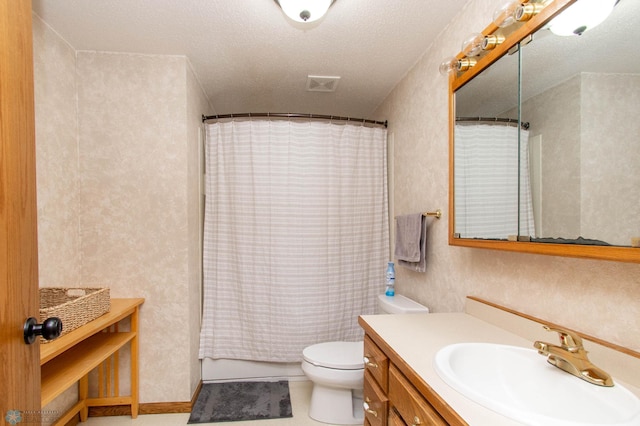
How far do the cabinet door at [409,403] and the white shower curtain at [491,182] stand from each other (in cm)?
65

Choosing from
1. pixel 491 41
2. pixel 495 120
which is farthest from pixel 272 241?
pixel 491 41

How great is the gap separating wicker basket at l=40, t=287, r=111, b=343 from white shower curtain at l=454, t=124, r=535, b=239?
71.0 inches

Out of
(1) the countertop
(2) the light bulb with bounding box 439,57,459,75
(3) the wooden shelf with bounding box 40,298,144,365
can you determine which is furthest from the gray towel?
(3) the wooden shelf with bounding box 40,298,144,365

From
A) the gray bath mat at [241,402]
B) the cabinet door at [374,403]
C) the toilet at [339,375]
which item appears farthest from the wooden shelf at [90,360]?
the cabinet door at [374,403]

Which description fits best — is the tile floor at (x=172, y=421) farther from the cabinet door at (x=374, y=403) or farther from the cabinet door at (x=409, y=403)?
the cabinet door at (x=409, y=403)

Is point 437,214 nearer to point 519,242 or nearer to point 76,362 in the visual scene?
point 519,242

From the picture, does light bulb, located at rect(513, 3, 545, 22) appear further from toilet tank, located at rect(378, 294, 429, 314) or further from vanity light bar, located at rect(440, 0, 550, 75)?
toilet tank, located at rect(378, 294, 429, 314)

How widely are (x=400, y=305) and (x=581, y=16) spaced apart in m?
1.53

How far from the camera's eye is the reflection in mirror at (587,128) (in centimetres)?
83

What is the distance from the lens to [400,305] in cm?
197

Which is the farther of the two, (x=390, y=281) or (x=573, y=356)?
(x=390, y=281)

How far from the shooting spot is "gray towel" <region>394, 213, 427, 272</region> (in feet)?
6.29

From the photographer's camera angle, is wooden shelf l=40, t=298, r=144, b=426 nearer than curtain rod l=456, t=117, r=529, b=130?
No

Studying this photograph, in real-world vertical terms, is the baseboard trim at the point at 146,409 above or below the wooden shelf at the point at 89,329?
below
